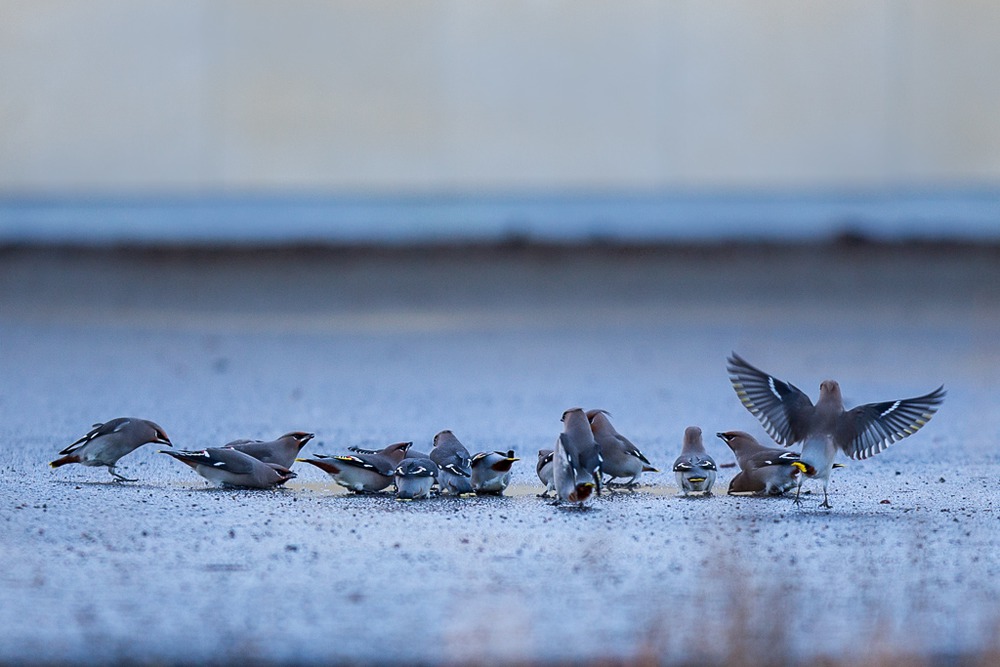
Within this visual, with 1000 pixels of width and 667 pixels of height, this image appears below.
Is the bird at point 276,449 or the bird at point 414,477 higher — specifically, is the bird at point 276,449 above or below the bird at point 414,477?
above

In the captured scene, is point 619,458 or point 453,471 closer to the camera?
point 453,471

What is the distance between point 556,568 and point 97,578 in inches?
71.6

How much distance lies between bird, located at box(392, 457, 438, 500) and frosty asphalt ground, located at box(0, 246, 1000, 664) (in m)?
0.15

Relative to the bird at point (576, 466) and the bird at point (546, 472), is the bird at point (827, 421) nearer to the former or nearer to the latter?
the bird at point (576, 466)

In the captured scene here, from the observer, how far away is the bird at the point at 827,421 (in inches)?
287

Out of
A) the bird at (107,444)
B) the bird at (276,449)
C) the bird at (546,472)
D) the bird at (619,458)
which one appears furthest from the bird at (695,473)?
the bird at (107,444)

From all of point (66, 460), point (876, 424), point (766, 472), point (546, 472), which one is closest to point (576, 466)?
point (546, 472)

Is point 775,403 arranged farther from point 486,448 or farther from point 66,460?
point 66,460

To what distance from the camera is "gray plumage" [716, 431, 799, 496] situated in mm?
7535

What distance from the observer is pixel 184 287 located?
1709 centimetres

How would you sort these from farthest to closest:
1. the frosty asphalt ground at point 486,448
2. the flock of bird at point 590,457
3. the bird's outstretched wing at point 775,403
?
the bird's outstretched wing at point 775,403 → the flock of bird at point 590,457 → the frosty asphalt ground at point 486,448

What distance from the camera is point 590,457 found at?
7168mm

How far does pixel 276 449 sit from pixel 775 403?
2891mm

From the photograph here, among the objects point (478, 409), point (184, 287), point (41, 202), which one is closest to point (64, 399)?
point (478, 409)
